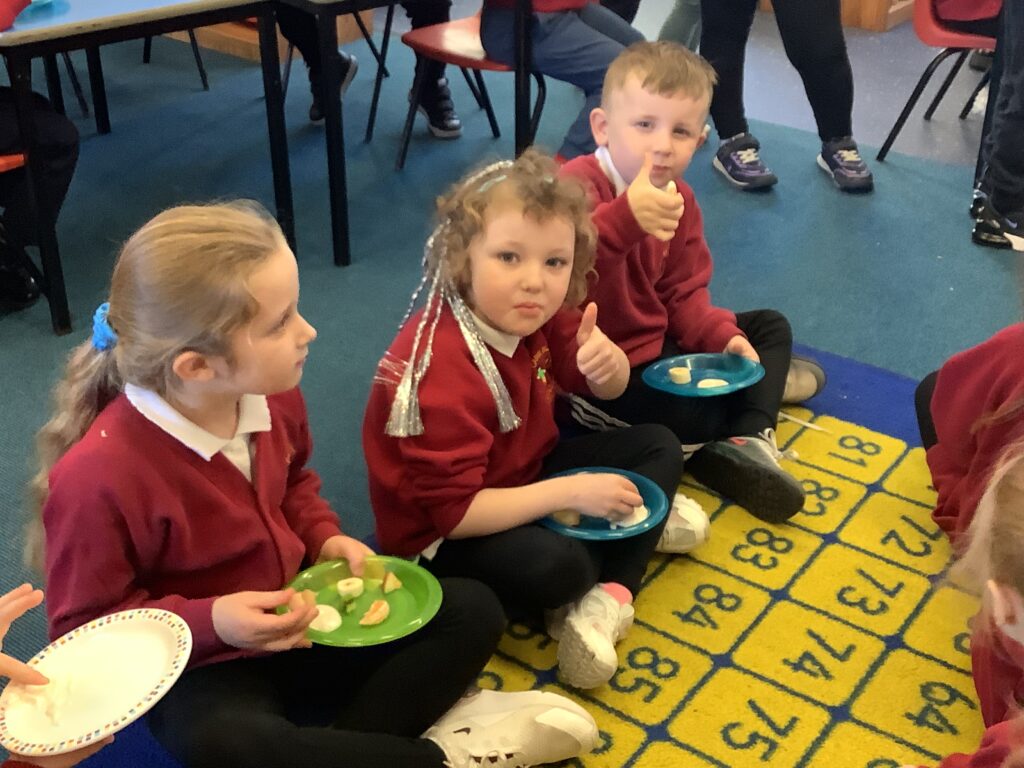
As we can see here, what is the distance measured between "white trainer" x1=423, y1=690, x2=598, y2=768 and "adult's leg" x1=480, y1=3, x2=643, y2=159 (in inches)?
63.5

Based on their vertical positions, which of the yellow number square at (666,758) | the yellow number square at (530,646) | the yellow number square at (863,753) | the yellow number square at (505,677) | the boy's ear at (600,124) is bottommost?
the yellow number square at (530,646)

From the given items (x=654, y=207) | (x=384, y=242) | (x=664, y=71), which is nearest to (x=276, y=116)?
(x=384, y=242)

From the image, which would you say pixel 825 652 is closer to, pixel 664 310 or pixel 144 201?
pixel 664 310

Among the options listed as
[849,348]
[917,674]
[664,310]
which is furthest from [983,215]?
[917,674]

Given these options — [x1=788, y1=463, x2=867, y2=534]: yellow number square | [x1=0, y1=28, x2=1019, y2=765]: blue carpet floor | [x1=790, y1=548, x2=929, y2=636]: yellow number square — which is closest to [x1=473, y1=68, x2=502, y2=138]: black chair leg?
[x1=0, y1=28, x2=1019, y2=765]: blue carpet floor

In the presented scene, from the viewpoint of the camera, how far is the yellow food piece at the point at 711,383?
1688 mm

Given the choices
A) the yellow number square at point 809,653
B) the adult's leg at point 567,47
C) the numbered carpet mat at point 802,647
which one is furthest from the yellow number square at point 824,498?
the adult's leg at point 567,47

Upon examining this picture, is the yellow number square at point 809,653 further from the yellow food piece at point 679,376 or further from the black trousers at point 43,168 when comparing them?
the black trousers at point 43,168

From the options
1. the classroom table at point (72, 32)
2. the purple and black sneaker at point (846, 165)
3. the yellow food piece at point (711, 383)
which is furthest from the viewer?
the purple and black sneaker at point (846, 165)

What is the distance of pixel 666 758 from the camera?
1245 millimetres

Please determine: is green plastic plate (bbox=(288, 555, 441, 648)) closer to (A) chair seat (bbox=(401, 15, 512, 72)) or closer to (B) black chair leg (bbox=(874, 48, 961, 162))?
(A) chair seat (bbox=(401, 15, 512, 72))

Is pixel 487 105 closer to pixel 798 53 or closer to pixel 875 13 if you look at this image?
pixel 798 53

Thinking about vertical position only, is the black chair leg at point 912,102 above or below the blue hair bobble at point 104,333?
A: below

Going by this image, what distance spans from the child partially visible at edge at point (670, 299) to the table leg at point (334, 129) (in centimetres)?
71
